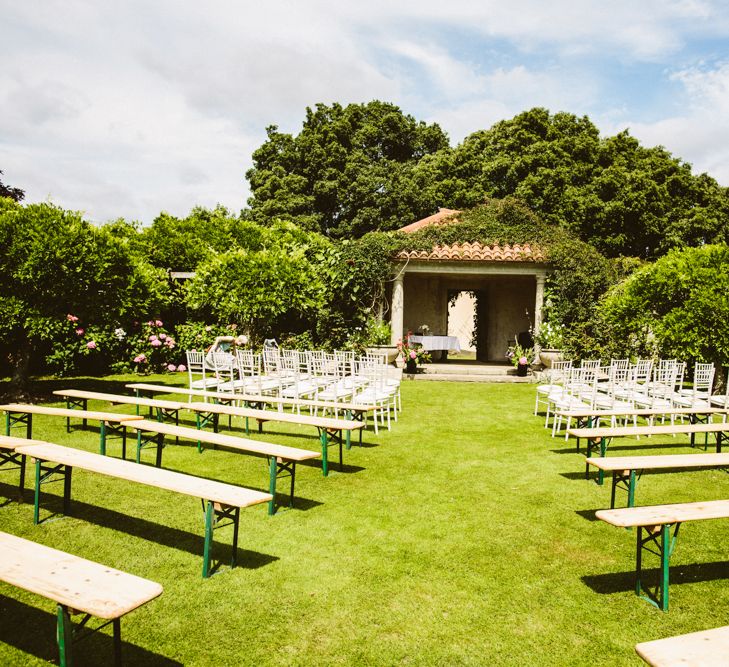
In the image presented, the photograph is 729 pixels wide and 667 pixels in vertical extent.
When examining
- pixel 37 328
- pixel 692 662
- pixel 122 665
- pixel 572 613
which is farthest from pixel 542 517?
pixel 37 328

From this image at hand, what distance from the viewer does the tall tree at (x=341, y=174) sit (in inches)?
1167

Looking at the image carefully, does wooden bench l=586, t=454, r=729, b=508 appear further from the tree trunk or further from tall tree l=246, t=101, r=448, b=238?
tall tree l=246, t=101, r=448, b=238

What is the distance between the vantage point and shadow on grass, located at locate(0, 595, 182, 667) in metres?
2.94

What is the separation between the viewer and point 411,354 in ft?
51.6

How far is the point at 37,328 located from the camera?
9406 mm

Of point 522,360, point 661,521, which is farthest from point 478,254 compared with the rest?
point 661,521

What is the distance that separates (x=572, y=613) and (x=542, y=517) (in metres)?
1.69

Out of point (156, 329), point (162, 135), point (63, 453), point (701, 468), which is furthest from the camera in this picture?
point (156, 329)

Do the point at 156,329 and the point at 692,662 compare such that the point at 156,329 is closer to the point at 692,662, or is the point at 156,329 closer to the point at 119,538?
the point at 119,538

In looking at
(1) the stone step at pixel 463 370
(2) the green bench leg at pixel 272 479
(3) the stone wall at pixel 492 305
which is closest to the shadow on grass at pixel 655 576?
(2) the green bench leg at pixel 272 479

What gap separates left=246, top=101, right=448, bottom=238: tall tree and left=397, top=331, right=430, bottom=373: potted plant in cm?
1378

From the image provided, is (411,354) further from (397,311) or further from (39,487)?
(39,487)

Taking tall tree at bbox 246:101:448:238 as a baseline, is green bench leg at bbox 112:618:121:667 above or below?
below

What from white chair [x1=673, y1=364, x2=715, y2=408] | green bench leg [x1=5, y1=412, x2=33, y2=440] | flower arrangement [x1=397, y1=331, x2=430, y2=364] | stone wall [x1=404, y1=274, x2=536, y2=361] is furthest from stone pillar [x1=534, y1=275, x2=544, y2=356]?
green bench leg [x1=5, y1=412, x2=33, y2=440]
